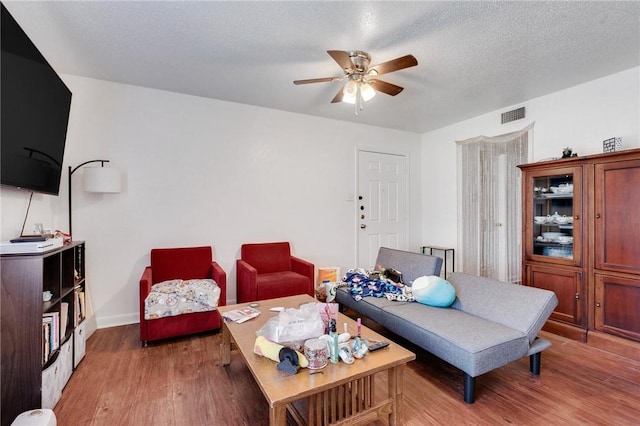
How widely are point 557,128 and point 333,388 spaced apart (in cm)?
358

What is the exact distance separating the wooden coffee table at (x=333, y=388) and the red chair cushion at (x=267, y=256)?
1772 millimetres

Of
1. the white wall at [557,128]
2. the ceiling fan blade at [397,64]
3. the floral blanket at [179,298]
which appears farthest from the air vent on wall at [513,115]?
the floral blanket at [179,298]

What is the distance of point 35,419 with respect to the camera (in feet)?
4.68

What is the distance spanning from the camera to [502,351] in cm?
183

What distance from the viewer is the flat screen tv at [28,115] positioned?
62.2 inches

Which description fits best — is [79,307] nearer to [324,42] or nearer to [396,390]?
[396,390]

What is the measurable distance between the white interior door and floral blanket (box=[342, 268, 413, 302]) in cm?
147

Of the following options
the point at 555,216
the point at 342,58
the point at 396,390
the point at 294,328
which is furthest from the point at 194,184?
the point at 555,216

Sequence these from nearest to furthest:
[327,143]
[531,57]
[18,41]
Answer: [18,41] → [531,57] → [327,143]

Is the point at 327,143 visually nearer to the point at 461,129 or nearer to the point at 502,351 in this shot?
the point at 461,129

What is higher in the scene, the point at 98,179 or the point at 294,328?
the point at 98,179

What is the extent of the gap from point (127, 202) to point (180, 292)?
1.20 m

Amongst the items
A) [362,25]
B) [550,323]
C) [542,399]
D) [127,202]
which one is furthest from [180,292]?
[550,323]

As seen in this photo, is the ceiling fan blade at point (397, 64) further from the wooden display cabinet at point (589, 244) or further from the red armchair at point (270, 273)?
the red armchair at point (270, 273)
